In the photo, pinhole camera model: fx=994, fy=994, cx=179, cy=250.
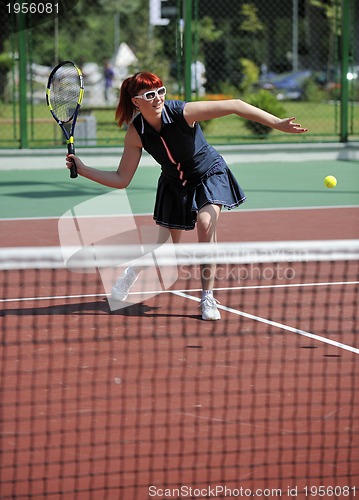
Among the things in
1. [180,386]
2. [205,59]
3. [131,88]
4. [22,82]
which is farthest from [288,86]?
[180,386]

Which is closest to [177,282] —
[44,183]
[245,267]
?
[245,267]

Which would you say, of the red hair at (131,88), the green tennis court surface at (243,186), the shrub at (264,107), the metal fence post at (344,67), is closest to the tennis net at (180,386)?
the red hair at (131,88)

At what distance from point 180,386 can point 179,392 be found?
0.33 feet

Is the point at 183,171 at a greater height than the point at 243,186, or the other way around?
the point at 183,171

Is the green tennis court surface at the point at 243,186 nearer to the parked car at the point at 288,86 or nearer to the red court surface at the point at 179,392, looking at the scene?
the red court surface at the point at 179,392

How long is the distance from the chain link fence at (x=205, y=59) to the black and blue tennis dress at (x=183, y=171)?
7.72 meters

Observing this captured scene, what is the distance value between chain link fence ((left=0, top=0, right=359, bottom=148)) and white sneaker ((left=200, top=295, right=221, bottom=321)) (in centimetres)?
802

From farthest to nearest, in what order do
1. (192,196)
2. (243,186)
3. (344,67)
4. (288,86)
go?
(288,86)
(344,67)
(243,186)
(192,196)

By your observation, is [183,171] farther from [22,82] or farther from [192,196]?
[22,82]

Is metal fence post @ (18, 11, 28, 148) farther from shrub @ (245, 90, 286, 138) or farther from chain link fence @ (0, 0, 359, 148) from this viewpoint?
shrub @ (245, 90, 286, 138)

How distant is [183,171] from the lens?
6418mm

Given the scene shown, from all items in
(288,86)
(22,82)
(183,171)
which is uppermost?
(288,86)

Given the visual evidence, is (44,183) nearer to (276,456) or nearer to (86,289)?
(86,289)

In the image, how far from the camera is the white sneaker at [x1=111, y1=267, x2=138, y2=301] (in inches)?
269
